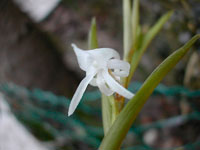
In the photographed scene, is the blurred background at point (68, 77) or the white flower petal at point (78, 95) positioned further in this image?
the blurred background at point (68, 77)

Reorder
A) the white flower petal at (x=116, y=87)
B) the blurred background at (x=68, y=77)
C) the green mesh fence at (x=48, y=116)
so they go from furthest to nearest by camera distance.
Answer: the green mesh fence at (x=48, y=116) → the blurred background at (x=68, y=77) → the white flower petal at (x=116, y=87)

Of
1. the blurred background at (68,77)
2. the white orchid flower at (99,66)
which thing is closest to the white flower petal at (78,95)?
the white orchid flower at (99,66)

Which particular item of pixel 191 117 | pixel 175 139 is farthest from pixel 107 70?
pixel 175 139

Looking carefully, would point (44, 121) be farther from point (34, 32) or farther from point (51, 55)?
point (34, 32)

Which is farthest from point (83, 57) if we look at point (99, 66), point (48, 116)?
point (48, 116)

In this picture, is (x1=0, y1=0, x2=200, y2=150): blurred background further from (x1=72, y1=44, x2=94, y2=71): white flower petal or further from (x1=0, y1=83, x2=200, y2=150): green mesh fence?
(x1=72, y1=44, x2=94, y2=71): white flower petal

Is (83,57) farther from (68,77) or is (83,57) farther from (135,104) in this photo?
(68,77)

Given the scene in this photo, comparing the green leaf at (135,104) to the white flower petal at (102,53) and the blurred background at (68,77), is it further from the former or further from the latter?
the blurred background at (68,77)
